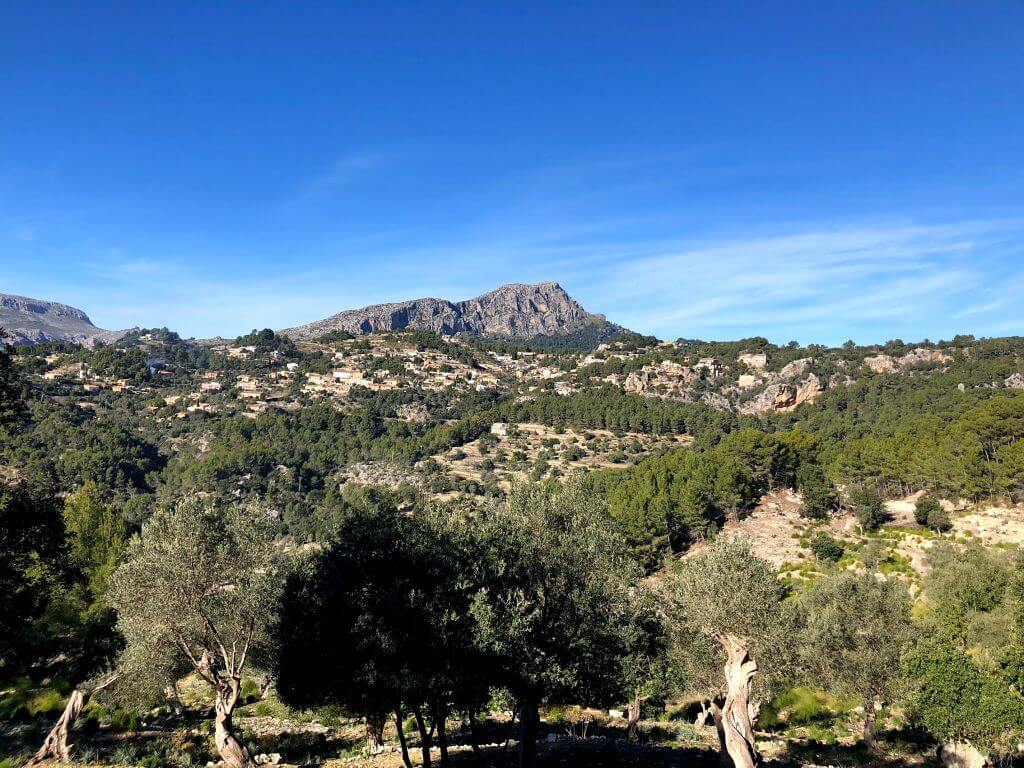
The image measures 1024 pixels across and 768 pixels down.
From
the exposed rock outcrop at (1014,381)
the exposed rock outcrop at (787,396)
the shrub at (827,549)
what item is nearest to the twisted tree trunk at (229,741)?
the shrub at (827,549)

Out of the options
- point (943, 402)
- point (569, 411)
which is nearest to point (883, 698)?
point (943, 402)

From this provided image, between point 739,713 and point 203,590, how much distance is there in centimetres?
1550

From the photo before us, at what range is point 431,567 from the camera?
1414 cm

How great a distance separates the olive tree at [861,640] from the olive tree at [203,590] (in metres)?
21.2

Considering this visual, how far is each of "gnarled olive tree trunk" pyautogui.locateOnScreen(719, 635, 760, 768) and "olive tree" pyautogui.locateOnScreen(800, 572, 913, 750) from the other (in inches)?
420

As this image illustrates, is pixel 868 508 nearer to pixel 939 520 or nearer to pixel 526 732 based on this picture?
pixel 939 520

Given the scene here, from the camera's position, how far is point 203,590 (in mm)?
16406

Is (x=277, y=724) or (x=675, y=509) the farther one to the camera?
(x=675, y=509)

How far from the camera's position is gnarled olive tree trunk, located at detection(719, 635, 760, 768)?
12945 millimetres

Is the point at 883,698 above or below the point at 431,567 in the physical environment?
below

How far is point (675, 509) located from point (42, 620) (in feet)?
175

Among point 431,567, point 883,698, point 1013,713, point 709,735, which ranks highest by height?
point 431,567

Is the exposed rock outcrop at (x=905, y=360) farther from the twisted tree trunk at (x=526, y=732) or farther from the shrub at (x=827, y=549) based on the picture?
the twisted tree trunk at (x=526, y=732)

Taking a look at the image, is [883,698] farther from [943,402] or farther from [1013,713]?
[943,402]
